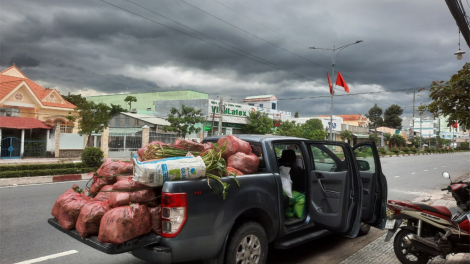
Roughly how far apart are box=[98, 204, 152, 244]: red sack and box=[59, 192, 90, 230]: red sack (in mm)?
510

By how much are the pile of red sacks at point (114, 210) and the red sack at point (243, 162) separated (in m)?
0.97

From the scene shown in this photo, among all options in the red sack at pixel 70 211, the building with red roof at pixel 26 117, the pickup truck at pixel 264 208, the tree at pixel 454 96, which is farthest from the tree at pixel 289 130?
the red sack at pixel 70 211

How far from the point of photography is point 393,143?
Result: 71.6 meters

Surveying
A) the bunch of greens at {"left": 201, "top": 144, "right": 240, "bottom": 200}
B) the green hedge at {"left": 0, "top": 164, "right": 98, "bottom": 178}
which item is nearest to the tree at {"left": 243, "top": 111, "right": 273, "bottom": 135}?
the green hedge at {"left": 0, "top": 164, "right": 98, "bottom": 178}

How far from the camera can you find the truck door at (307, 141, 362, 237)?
160 inches

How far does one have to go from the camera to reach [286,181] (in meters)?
4.30

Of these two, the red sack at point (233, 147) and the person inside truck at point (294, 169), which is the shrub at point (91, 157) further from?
the red sack at point (233, 147)

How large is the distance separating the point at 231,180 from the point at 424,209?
261 cm

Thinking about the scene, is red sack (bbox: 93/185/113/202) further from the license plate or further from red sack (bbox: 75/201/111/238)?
the license plate

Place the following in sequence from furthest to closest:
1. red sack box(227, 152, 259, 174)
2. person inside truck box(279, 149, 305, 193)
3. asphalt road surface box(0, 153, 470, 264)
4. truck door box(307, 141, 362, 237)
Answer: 1. person inside truck box(279, 149, 305, 193)
2. asphalt road surface box(0, 153, 470, 264)
3. truck door box(307, 141, 362, 237)
4. red sack box(227, 152, 259, 174)

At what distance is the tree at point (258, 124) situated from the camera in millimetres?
34781

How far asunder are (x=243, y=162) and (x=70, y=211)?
1805 millimetres

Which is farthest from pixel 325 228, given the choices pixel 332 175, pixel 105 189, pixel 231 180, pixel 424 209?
pixel 105 189

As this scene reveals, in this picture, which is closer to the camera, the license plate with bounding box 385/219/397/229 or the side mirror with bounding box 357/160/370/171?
the license plate with bounding box 385/219/397/229
